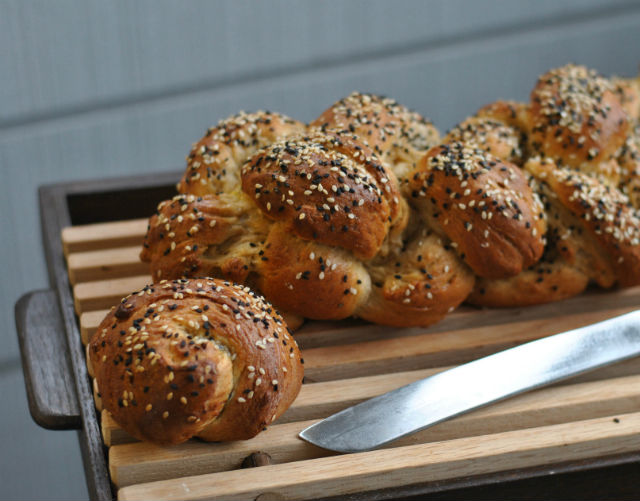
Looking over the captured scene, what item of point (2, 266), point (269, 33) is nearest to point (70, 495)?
point (2, 266)

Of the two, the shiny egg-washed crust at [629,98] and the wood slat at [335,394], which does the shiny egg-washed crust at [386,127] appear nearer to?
the wood slat at [335,394]

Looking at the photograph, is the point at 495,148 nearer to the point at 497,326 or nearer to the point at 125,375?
the point at 497,326

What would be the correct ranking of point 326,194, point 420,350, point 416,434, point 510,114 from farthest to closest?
point 510,114 → point 420,350 → point 326,194 → point 416,434

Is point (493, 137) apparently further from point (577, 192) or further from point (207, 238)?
point (207, 238)

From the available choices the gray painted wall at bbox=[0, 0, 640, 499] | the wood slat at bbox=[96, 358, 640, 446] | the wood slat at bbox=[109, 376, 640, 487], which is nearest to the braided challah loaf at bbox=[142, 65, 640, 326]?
the wood slat at bbox=[96, 358, 640, 446]

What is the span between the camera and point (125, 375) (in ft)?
3.87

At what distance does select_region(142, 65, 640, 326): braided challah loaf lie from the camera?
142 cm

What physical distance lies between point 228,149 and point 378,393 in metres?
0.59

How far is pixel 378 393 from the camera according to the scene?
1395 millimetres

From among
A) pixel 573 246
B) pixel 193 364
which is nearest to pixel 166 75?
pixel 573 246

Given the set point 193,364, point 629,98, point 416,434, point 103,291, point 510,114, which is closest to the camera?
point 193,364

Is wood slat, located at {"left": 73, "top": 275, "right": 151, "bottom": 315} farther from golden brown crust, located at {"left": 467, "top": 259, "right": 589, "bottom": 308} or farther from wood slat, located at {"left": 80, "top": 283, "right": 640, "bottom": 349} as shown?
golden brown crust, located at {"left": 467, "top": 259, "right": 589, "bottom": 308}

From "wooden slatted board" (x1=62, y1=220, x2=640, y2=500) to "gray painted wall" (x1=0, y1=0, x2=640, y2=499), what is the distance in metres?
0.95

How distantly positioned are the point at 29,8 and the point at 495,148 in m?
1.54
